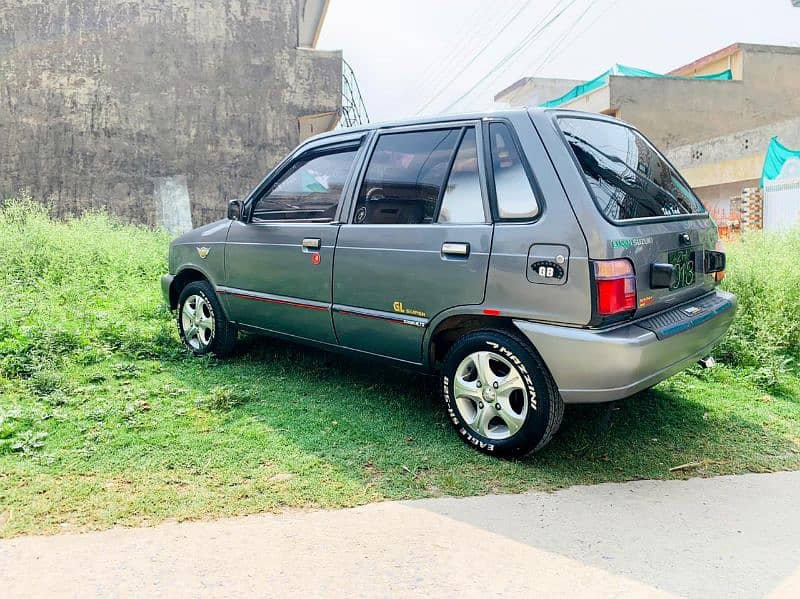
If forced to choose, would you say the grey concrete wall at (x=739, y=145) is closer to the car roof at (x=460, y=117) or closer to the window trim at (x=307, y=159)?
the car roof at (x=460, y=117)

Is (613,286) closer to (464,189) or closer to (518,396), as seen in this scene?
(518,396)

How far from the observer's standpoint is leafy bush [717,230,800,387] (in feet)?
17.6

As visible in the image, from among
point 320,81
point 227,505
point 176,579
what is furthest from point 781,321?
point 320,81

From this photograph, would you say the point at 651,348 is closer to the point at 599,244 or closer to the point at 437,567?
the point at 599,244

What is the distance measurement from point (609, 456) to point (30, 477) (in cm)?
311

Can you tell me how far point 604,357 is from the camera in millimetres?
3217

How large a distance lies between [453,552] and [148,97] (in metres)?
14.5

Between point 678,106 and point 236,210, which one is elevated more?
point 678,106

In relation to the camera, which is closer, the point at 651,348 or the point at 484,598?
the point at 484,598

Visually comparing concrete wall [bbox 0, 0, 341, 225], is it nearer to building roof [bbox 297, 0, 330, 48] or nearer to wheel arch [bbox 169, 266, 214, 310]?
building roof [bbox 297, 0, 330, 48]

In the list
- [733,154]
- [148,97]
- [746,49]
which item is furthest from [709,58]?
[148,97]

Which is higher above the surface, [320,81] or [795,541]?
Result: [320,81]

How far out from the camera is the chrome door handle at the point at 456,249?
3641 mm

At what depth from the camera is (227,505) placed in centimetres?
311
